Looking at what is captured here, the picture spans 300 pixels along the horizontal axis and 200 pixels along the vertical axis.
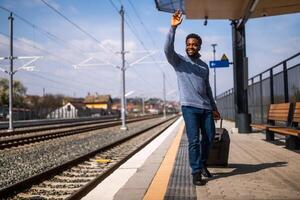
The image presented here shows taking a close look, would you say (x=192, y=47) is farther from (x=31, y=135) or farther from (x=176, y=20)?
(x=31, y=135)

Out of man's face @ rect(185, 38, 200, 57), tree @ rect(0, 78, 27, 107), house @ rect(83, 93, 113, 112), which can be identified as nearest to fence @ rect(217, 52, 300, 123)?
man's face @ rect(185, 38, 200, 57)

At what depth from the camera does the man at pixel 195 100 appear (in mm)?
6359

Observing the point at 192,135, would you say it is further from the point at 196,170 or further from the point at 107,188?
the point at 107,188

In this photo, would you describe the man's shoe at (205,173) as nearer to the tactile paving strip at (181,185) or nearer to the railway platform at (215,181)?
the railway platform at (215,181)

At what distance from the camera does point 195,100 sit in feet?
21.0

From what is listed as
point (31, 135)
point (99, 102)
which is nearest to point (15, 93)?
point (99, 102)

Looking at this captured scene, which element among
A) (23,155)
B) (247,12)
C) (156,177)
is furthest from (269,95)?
(156,177)

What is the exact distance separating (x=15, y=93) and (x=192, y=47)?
10628cm

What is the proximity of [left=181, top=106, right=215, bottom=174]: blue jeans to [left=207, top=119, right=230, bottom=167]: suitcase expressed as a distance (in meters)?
0.86

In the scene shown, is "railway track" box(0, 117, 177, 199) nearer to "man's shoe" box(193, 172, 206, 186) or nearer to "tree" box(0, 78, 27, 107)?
"man's shoe" box(193, 172, 206, 186)

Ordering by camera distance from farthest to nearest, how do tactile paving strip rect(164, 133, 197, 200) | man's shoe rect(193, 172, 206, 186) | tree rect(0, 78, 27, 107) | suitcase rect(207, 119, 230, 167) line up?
tree rect(0, 78, 27, 107), suitcase rect(207, 119, 230, 167), man's shoe rect(193, 172, 206, 186), tactile paving strip rect(164, 133, 197, 200)

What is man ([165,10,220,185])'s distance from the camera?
6.36m

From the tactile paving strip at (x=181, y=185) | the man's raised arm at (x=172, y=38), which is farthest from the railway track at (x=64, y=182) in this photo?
the man's raised arm at (x=172, y=38)

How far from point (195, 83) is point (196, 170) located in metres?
1.14
